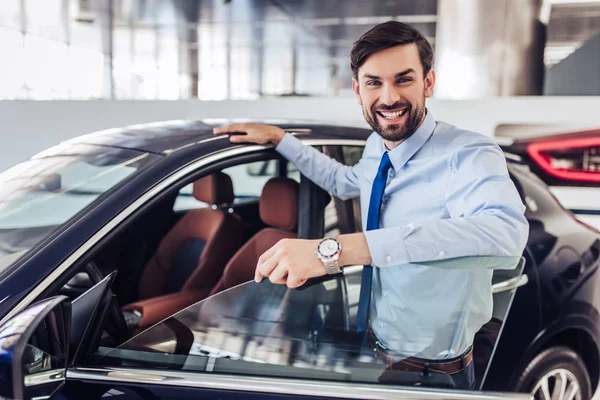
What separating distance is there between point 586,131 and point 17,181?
8.66ft

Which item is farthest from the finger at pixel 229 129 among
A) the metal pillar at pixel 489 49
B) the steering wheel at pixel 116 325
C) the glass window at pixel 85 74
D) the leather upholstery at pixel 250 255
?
the glass window at pixel 85 74

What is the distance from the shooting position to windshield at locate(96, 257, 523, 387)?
3.94 ft

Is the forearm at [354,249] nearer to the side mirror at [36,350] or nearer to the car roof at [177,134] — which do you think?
the side mirror at [36,350]

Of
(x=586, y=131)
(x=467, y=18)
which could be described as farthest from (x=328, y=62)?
(x=586, y=131)

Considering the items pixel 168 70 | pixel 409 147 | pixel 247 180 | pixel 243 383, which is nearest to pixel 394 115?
pixel 409 147

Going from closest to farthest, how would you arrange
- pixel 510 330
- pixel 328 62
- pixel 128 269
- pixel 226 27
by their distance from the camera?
pixel 510 330
pixel 128 269
pixel 226 27
pixel 328 62

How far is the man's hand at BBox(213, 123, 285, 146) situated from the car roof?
0.18ft

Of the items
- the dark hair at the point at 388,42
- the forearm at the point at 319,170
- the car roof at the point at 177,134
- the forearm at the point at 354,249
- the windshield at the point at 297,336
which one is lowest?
the windshield at the point at 297,336

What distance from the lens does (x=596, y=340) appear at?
1.95 meters

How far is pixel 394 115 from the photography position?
151 centimetres

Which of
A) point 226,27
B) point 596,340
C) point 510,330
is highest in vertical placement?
point 226,27

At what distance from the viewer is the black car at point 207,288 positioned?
44.4 inches

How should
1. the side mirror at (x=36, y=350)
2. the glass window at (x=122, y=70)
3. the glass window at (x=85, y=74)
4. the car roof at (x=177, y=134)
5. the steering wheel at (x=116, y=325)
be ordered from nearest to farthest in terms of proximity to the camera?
the side mirror at (x=36, y=350), the steering wheel at (x=116, y=325), the car roof at (x=177, y=134), the glass window at (x=85, y=74), the glass window at (x=122, y=70)

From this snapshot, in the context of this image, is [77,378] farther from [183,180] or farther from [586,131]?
[586,131]
